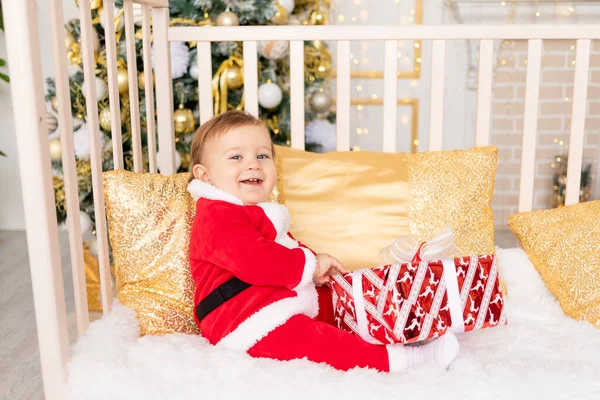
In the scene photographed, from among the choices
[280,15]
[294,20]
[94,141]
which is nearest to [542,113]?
[294,20]

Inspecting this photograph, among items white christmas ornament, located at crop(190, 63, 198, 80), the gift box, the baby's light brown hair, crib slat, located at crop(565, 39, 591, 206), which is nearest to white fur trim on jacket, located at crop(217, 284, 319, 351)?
the gift box

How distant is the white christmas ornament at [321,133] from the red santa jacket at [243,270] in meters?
1.10

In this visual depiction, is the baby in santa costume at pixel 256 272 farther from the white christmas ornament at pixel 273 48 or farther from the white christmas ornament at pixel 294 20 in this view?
the white christmas ornament at pixel 294 20

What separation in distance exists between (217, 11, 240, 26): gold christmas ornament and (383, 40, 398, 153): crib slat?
75 centimetres

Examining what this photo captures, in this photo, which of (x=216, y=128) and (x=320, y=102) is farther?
(x=320, y=102)

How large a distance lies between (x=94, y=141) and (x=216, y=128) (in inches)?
8.5

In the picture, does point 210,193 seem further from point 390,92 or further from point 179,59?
point 179,59

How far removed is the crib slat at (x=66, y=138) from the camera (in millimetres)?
829

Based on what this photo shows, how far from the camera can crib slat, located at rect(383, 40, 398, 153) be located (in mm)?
1316

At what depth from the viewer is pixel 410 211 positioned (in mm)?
1147

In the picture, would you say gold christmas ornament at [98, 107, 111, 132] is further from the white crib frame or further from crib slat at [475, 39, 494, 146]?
crib slat at [475, 39, 494, 146]

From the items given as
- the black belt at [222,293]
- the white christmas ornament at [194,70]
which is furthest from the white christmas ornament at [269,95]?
the black belt at [222,293]

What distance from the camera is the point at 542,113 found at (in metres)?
2.67

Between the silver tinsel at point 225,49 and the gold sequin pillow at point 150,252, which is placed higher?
the silver tinsel at point 225,49
